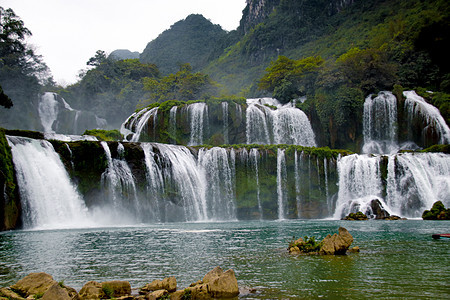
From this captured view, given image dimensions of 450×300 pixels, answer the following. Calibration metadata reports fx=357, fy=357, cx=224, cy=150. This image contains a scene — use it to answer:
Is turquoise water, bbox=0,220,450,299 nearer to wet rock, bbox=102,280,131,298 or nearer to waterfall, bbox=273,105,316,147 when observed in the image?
wet rock, bbox=102,280,131,298

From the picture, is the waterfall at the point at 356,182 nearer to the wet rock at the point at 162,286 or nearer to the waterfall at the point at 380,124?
the waterfall at the point at 380,124

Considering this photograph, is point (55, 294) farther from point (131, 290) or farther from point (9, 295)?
point (131, 290)

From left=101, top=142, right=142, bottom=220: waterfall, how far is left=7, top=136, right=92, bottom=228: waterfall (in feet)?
6.49

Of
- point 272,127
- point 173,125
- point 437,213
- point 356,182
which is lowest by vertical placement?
point 437,213

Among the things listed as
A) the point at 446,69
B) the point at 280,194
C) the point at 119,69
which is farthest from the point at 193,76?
the point at 446,69

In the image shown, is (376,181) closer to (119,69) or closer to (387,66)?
(387,66)

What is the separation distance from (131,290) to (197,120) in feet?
98.0

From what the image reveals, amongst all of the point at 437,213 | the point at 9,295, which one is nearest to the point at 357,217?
the point at 437,213

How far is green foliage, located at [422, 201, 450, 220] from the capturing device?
2224cm

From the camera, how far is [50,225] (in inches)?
778

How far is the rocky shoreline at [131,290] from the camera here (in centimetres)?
539

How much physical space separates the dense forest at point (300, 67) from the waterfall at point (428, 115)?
2.86 ft

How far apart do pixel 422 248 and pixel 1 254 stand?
1227 cm

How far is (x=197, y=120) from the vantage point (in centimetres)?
3547
